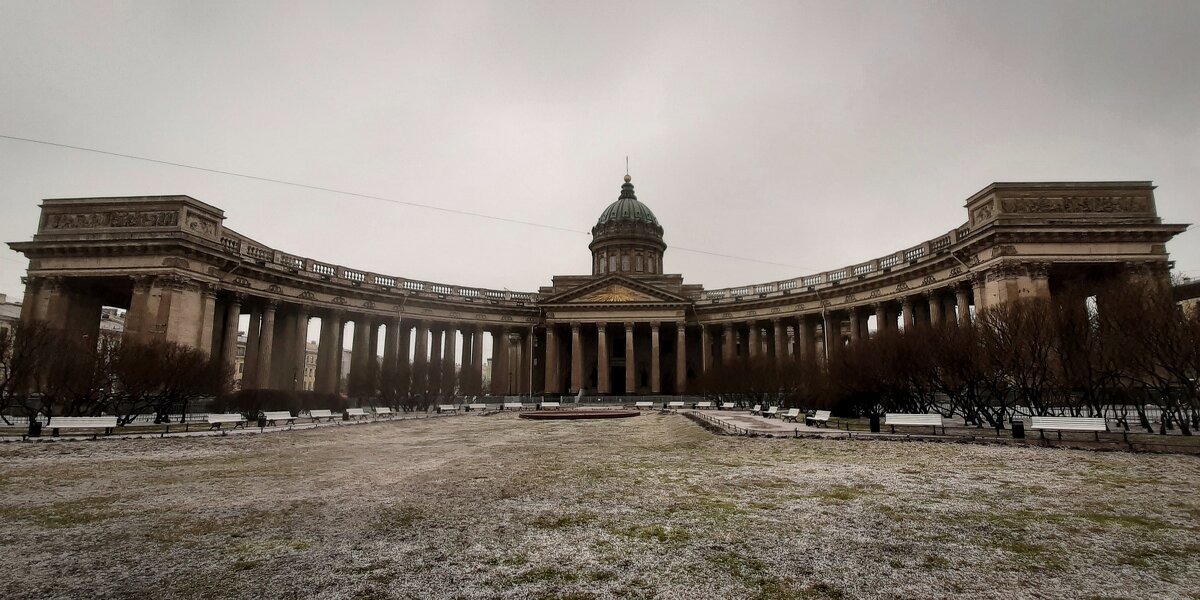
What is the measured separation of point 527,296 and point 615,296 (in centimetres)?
1083

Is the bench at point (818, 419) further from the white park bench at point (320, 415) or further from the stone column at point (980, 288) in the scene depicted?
the white park bench at point (320, 415)

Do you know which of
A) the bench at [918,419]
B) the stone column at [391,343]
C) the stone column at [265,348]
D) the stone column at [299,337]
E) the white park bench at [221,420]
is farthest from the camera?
the stone column at [391,343]

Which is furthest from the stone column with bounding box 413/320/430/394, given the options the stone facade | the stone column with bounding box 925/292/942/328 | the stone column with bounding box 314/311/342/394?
the stone column with bounding box 925/292/942/328

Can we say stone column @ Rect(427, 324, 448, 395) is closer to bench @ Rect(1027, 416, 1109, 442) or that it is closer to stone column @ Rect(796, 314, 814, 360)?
stone column @ Rect(796, 314, 814, 360)

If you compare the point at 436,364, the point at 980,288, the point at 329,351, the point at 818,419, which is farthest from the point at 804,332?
the point at 329,351

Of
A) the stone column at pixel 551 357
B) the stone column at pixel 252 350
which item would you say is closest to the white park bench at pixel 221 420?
the stone column at pixel 252 350

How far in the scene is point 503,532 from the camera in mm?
6590

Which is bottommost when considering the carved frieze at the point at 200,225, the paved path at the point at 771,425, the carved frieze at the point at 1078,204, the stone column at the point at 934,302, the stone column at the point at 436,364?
the paved path at the point at 771,425

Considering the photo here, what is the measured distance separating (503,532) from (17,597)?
4.10 m

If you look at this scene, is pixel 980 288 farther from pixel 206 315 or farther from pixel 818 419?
pixel 206 315

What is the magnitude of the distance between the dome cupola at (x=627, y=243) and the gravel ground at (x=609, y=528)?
205 feet

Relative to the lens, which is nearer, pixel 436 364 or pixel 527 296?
pixel 436 364

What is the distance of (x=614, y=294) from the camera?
2430 inches

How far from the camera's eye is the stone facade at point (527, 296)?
3547 centimetres
